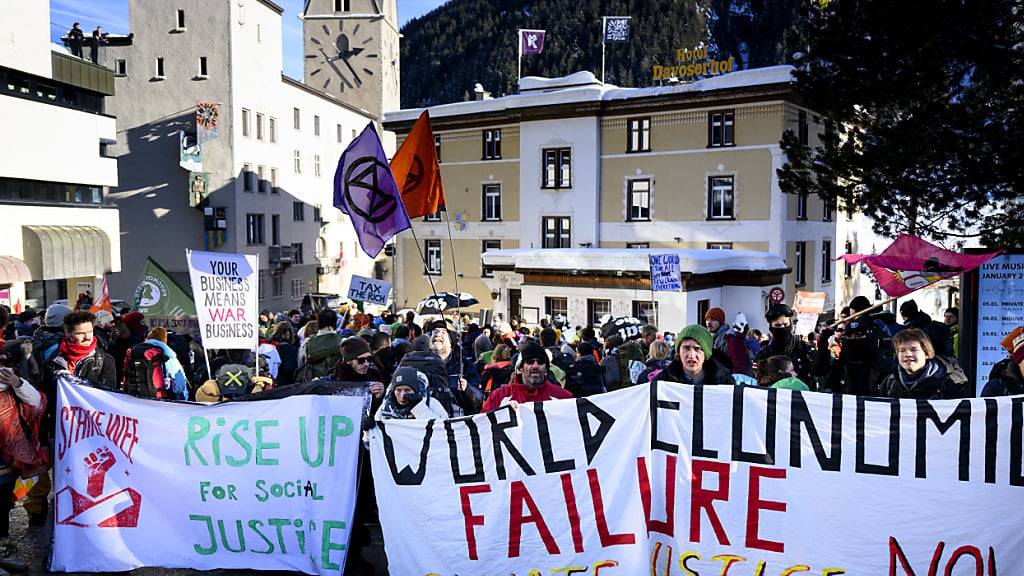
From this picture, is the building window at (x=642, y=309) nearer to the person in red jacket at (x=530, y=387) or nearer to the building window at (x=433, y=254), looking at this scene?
the building window at (x=433, y=254)

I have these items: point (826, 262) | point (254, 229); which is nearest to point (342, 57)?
point (254, 229)

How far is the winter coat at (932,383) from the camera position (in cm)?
573

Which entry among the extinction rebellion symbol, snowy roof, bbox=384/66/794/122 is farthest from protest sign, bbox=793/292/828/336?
snowy roof, bbox=384/66/794/122

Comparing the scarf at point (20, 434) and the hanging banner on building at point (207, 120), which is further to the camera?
the hanging banner on building at point (207, 120)

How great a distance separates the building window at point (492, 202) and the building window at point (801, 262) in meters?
14.0

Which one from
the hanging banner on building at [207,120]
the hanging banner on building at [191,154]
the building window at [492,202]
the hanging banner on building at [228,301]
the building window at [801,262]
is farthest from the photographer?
the building window at [492,202]

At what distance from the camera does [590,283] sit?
99.1ft

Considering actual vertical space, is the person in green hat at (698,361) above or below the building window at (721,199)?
below

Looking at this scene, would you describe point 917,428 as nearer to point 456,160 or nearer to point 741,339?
point 741,339

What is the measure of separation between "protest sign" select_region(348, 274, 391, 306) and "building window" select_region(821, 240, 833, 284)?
25.4m

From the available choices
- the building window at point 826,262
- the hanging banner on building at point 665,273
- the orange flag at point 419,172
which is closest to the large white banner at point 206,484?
the orange flag at point 419,172

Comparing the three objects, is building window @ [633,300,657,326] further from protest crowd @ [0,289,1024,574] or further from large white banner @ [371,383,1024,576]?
large white banner @ [371,383,1024,576]

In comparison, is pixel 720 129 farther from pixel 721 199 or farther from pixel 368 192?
pixel 368 192

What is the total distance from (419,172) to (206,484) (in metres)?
4.78
